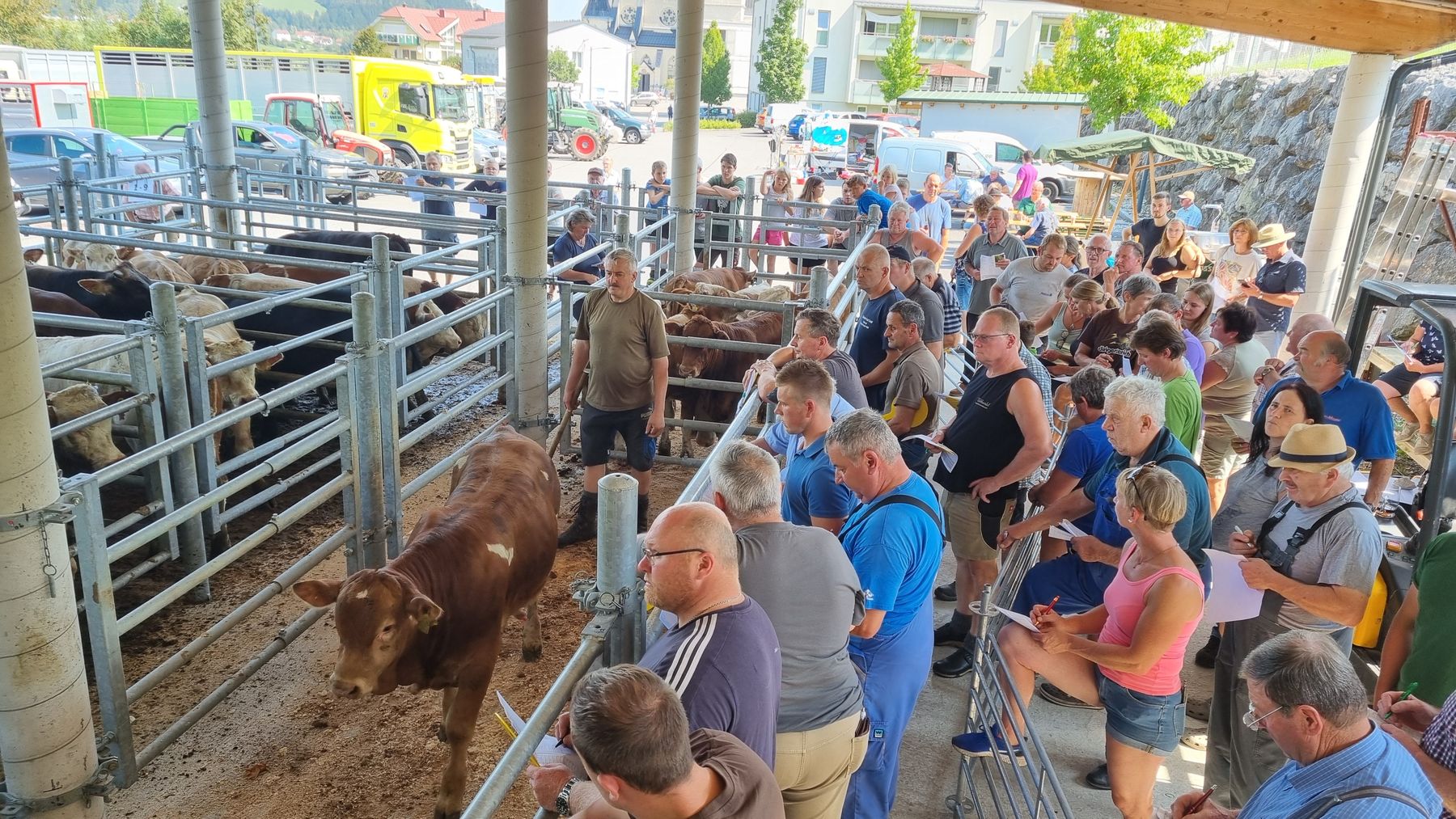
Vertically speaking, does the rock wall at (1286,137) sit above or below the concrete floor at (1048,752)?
above

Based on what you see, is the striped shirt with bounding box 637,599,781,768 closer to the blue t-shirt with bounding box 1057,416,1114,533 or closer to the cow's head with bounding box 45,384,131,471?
the blue t-shirt with bounding box 1057,416,1114,533

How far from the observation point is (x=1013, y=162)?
100.0 feet

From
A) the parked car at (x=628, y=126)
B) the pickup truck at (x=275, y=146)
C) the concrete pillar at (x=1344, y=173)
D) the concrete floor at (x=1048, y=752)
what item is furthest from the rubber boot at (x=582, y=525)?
the parked car at (x=628, y=126)

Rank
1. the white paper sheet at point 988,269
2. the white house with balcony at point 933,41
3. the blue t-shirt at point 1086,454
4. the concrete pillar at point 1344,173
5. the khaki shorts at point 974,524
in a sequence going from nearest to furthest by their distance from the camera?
the blue t-shirt at point 1086,454 < the khaki shorts at point 974,524 < the white paper sheet at point 988,269 < the concrete pillar at point 1344,173 < the white house with balcony at point 933,41

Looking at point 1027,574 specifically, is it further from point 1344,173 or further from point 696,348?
point 1344,173

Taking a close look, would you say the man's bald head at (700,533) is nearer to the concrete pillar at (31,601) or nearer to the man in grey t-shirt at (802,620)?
the man in grey t-shirt at (802,620)

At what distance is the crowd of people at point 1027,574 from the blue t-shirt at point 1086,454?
0.02m

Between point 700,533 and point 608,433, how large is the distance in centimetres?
443

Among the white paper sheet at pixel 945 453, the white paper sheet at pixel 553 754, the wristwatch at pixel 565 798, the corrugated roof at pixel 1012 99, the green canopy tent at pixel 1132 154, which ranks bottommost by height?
the white paper sheet at pixel 945 453

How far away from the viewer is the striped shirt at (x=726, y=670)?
2279 mm

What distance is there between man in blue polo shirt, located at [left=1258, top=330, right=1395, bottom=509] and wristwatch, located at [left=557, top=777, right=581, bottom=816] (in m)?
3.97

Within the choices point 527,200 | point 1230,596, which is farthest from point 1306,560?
point 527,200

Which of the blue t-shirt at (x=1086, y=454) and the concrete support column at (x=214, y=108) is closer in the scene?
the blue t-shirt at (x=1086, y=454)

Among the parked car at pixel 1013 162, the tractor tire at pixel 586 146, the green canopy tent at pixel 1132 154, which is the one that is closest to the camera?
the green canopy tent at pixel 1132 154
